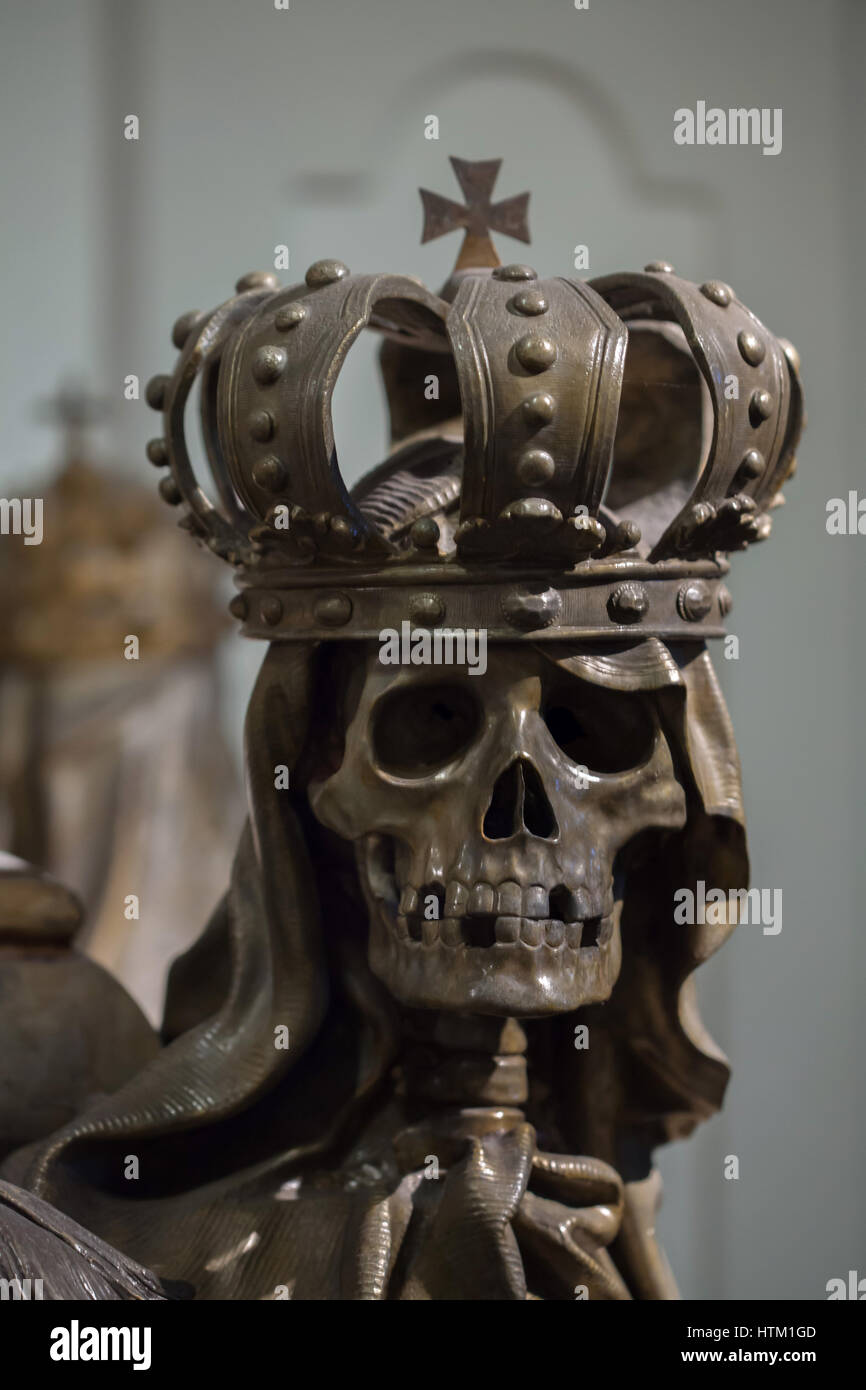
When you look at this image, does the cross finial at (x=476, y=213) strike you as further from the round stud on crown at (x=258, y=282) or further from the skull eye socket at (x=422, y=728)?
the skull eye socket at (x=422, y=728)

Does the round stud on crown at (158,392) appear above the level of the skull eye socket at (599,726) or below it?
above

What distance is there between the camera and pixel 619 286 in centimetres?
117

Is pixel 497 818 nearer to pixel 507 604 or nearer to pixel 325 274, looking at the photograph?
pixel 507 604

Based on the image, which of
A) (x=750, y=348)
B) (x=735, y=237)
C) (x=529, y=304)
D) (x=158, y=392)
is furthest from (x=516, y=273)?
(x=735, y=237)

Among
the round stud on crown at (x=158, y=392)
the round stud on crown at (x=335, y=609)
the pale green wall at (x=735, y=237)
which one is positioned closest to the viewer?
the round stud on crown at (x=335, y=609)

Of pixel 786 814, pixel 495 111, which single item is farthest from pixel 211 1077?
pixel 495 111

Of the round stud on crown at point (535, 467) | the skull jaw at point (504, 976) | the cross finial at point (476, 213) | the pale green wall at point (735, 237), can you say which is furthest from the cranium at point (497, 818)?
the pale green wall at point (735, 237)

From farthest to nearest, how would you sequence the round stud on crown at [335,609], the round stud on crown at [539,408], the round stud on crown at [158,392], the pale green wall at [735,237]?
the pale green wall at [735,237] → the round stud on crown at [158,392] → the round stud on crown at [335,609] → the round stud on crown at [539,408]

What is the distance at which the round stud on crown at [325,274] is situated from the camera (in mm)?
1128

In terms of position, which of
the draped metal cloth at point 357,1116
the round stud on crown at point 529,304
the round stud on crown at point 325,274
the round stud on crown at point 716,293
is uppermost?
the round stud on crown at point 325,274

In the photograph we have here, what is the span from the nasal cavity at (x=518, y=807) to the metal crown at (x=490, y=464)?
87 millimetres

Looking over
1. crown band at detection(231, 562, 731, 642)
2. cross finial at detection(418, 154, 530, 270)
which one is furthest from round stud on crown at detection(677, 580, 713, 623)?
cross finial at detection(418, 154, 530, 270)

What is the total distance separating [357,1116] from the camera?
49.5 inches

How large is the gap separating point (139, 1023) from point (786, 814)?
1127 mm
